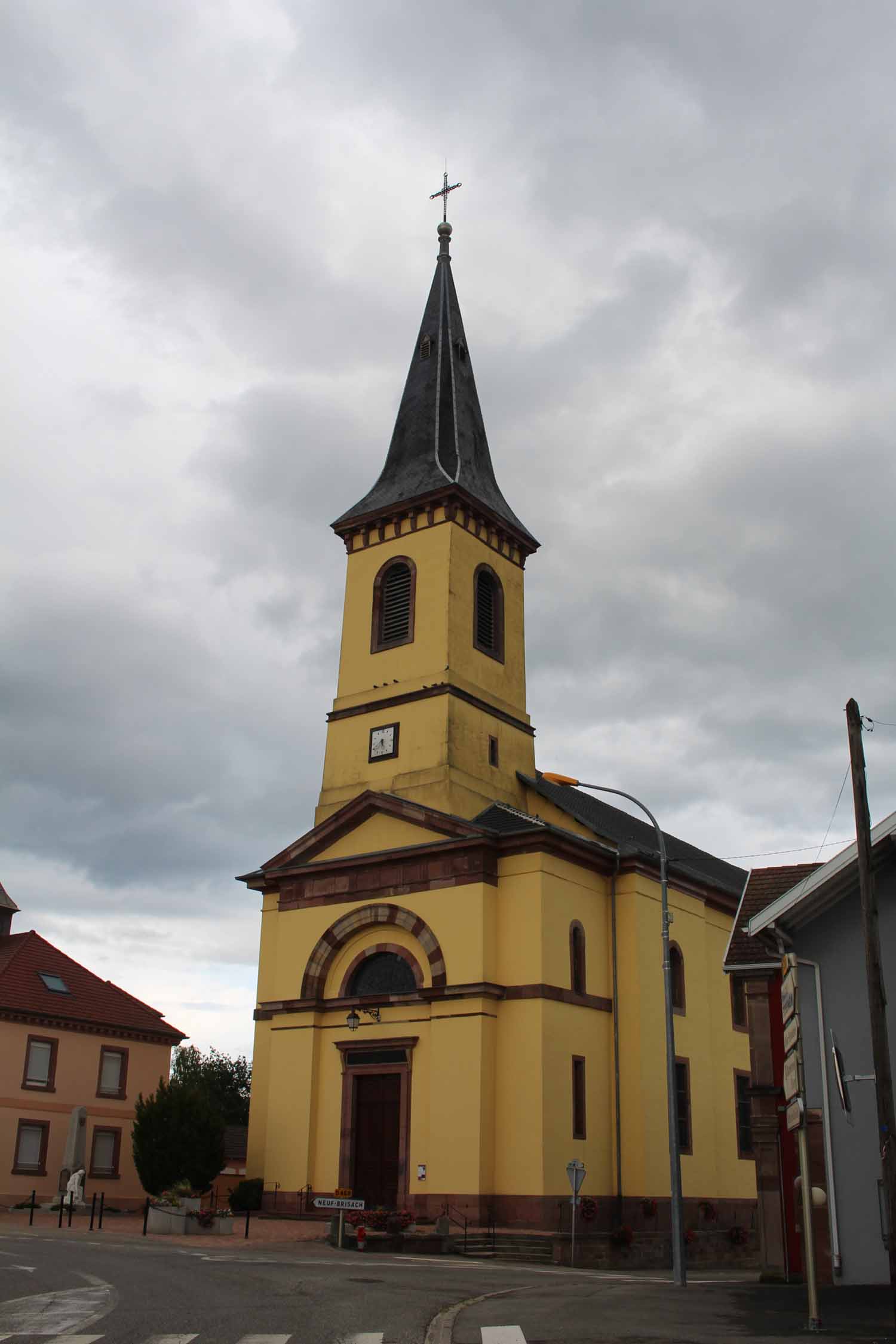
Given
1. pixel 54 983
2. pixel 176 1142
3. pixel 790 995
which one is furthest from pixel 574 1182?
pixel 54 983

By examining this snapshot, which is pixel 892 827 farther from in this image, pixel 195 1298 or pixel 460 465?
pixel 460 465

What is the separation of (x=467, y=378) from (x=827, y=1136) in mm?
31655

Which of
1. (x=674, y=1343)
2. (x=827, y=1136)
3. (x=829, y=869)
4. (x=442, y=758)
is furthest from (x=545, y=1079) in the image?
(x=674, y=1343)

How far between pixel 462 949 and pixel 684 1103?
29.9 ft

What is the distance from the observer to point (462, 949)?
31812mm

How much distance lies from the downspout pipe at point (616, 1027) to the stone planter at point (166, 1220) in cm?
1070

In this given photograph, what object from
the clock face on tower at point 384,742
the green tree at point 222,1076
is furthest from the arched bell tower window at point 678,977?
the green tree at point 222,1076

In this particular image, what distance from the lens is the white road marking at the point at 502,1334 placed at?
11438 mm

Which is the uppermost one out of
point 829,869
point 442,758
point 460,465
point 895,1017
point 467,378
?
point 467,378

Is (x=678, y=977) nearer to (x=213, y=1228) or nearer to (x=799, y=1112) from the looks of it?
(x=213, y=1228)

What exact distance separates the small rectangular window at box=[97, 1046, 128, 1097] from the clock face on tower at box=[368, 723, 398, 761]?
17079 mm

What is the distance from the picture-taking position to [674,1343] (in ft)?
36.8

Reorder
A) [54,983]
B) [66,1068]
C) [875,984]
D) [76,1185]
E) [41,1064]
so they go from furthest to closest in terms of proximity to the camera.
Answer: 1. [54,983]
2. [66,1068]
3. [41,1064]
4. [76,1185]
5. [875,984]

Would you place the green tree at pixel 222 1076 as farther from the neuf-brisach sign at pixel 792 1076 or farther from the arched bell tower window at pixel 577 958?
the neuf-brisach sign at pixel 792 1076
